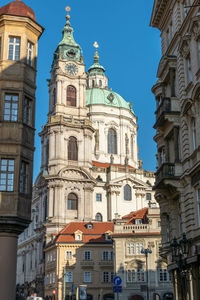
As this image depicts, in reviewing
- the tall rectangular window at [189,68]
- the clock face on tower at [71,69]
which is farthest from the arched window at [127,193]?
the tall rectangular window at [189,68]

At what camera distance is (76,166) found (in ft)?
Result: 256

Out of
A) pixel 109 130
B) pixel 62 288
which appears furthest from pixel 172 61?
pixel 109 130

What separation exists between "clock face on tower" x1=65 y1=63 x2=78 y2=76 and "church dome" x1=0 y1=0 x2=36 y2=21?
187 feet

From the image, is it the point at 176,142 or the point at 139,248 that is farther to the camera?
the point at 139,248

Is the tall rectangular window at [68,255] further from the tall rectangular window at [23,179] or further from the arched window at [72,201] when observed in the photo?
the tall rectangular window at [23,179]

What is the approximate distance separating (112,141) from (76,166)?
17348 mm

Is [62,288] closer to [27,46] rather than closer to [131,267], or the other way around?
[131,267]

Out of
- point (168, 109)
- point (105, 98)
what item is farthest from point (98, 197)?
point (168, 109)

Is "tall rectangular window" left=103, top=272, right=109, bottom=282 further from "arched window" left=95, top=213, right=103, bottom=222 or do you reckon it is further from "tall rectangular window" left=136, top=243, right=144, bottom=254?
"arched window" left=95, top=213, right=103, bottom=222

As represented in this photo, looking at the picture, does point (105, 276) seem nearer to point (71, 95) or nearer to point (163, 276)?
→ point (163, 276)

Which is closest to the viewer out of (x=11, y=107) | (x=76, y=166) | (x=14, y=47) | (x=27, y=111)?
(x=11, y=107)

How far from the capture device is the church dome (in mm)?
27906

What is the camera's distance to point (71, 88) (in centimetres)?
8512

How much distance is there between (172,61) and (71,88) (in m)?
56.8
